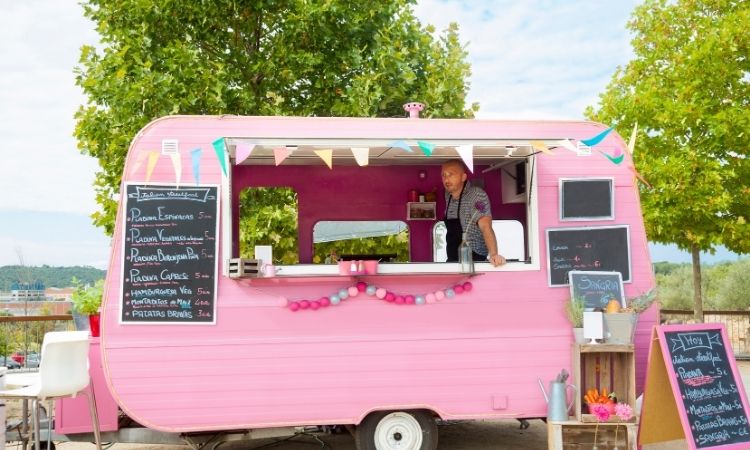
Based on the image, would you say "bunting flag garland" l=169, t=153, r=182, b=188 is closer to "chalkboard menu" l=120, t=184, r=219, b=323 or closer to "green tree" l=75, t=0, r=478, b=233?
"chalkboard menu" l=120, t=184, r=219, b=323

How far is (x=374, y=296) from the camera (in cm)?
600

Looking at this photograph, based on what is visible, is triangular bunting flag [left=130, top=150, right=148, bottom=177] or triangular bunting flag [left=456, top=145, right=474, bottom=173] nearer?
triangular bunting flag [left=456, top=145, right=474, bottom=173]

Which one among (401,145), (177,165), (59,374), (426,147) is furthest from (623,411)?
(59,374)

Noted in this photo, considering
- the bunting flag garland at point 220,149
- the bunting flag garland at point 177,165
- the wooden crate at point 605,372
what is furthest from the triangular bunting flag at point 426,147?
the wooden crate at point 605,372

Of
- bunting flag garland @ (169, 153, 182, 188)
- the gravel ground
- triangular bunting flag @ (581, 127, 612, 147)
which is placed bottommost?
the gravel ground

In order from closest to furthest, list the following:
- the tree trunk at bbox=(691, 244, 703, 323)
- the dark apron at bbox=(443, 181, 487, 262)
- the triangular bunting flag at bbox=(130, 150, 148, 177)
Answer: the triangular bunting flag at bbox=(130, 150, 148, 177) < the dark apron at bbox=(443, 181, 487, 262) < the tree trunk at bbox=(691, 244, 703, 323)

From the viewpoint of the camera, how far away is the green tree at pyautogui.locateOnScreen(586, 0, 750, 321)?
14461 mm

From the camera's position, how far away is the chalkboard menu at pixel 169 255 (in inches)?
228

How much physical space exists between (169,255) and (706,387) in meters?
4.41

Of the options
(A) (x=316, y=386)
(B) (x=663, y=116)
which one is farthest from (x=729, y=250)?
(A) (x=316, y=386)

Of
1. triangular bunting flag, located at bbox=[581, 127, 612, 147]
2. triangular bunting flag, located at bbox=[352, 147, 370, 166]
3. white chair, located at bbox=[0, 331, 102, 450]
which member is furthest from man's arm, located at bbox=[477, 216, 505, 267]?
white chair, located at bbox=[0, 331, 102, 450]

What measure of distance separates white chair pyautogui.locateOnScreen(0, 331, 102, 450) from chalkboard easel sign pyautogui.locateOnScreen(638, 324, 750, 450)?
4.38m

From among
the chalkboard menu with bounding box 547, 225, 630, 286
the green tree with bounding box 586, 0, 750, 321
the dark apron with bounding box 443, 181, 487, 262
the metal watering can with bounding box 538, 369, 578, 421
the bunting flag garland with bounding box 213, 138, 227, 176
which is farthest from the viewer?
the green tree with bounding box 586, 0, 750, 321

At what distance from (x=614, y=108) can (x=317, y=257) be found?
7.72 meters
